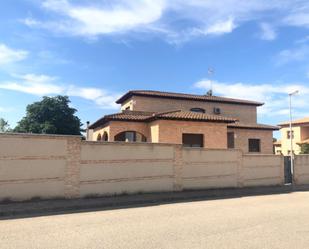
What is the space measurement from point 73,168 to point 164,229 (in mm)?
7327

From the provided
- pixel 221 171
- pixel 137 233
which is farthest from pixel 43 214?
pixel 221 171

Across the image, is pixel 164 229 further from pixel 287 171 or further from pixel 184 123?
pixel 184 123

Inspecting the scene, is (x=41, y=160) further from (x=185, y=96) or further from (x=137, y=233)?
(x=185, y=96)

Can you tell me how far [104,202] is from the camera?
1471cm

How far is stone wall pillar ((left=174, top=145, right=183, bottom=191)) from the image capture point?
63.5 feet

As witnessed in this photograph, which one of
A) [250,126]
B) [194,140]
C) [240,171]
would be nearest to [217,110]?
[250,126]

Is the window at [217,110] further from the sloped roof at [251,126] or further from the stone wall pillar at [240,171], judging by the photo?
the stone wall pillar at [240,171]

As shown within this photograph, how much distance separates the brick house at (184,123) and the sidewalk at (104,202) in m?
8.23

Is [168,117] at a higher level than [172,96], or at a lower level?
lower

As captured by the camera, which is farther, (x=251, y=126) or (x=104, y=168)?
(x=251, y=126)

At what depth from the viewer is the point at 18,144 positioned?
47.2 feet

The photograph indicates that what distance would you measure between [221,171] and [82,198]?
28.6 ft

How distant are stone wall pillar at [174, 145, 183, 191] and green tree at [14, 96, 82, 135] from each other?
29892 mm

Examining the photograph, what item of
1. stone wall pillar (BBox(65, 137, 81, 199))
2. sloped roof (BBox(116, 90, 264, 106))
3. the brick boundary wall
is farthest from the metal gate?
stone wall pillar (BBox(65, 137, 81, 199))
